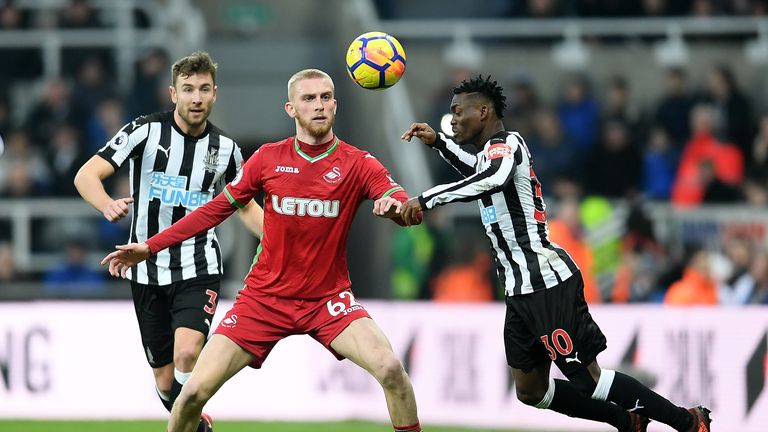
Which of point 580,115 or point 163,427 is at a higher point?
point 580,115

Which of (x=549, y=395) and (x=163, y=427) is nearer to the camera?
(x=549, y=395)

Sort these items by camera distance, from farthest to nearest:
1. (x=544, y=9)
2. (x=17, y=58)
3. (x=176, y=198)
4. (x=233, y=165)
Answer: (x=17, y=58), (x=544, y=9), (x=233, y=165), (x=176, y=198)

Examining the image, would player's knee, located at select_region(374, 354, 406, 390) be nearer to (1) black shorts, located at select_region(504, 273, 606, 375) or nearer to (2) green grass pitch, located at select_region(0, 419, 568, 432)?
(1) black shorts, located at select_region(504, 273, 606, 375)

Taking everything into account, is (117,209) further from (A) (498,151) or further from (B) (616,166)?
(B) (616,166)

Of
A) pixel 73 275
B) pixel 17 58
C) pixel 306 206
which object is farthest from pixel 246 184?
pixel 17 58

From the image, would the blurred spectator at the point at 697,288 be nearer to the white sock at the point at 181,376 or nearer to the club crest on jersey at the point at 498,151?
the club crest on jersey at the point at 498,151

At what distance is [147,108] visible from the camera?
14039mm

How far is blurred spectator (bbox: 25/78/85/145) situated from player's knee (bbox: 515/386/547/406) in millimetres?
7996

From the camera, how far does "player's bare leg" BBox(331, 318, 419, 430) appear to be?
657 centimetres

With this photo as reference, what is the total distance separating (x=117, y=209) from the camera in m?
6.86

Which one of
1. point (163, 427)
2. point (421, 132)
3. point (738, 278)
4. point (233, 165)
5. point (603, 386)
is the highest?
point (421, 132)

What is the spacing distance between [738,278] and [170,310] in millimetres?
5766

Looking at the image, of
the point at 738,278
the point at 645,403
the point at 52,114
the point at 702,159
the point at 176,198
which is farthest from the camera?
the point at 52,114

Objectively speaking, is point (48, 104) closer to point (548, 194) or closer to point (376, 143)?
point (376, 143)
